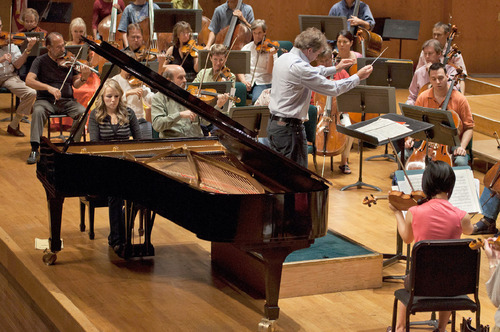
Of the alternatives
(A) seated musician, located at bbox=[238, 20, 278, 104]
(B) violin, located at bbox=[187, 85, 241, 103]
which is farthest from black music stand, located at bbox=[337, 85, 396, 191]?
(A) seated musician, located at bbox=[238, 20, 278, 104]

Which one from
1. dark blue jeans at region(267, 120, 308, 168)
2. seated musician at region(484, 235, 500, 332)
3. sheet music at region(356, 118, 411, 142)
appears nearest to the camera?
seated musician at region(484, 235, 500, 332)

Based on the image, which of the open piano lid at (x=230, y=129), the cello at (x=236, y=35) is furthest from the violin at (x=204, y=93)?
the cello at (x=236, y=35)

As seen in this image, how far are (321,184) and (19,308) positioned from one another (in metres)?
2.19

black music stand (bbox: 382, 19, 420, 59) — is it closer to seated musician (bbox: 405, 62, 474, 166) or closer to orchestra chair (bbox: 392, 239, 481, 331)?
seated musician (bbox: 405, 62, 474, 166)

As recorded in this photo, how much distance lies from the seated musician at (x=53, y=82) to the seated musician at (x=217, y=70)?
1109mm

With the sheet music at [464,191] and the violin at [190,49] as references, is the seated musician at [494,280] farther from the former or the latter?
the violin at [190,49]

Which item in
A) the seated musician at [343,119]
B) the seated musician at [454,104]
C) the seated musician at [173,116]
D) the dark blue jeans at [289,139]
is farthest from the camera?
the seated musician at [343,119]

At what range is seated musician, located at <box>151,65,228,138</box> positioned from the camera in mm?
5844

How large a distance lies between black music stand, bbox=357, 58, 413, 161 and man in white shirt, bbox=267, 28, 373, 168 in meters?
2.22

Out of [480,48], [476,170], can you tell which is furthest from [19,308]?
[480,48]

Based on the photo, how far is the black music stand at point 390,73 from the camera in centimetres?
754

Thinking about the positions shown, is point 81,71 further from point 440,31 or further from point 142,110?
point 440,31

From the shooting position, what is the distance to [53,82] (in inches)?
285

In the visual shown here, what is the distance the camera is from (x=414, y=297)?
3570mm
